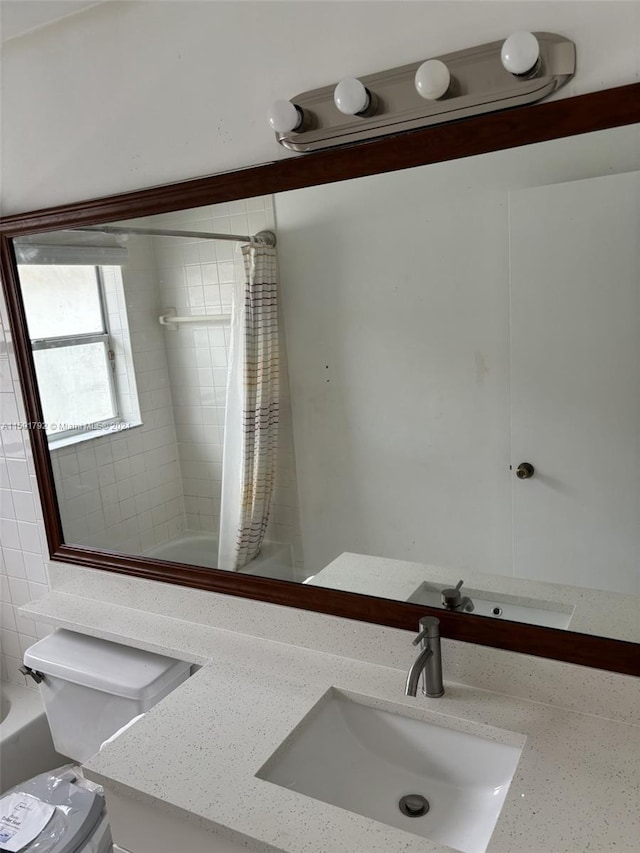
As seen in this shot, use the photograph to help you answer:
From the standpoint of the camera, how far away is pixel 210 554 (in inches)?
67.4

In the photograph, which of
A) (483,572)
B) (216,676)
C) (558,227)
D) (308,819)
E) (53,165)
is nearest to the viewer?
(308,819)

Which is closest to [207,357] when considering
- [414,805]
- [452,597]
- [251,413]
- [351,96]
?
[251,413]

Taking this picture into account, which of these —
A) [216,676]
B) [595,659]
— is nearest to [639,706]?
[595,659]

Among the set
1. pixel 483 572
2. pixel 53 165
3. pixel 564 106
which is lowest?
pixel 483 572

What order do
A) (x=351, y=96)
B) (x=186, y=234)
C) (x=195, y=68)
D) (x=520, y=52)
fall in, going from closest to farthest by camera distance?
1. (x=520, y=52)
2. (x=351, y=96)
3. (x=195, y=68)
4. (x=186, y=234)

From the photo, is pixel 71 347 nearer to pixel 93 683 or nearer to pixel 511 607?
pixel 93 683

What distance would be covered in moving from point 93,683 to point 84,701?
0.12 m

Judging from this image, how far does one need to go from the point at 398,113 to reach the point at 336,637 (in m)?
1.09

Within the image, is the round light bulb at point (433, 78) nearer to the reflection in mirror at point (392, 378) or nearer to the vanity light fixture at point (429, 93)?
the vanity light fixture at point (429, 93)

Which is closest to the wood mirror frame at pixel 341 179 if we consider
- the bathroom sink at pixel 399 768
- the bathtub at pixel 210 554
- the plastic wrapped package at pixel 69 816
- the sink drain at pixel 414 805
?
the bathtub at pixel 210 554

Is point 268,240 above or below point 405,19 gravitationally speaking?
below

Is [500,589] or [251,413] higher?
[251,413]

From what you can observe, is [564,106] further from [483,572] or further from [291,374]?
[483,572]

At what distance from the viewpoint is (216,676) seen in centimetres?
147
